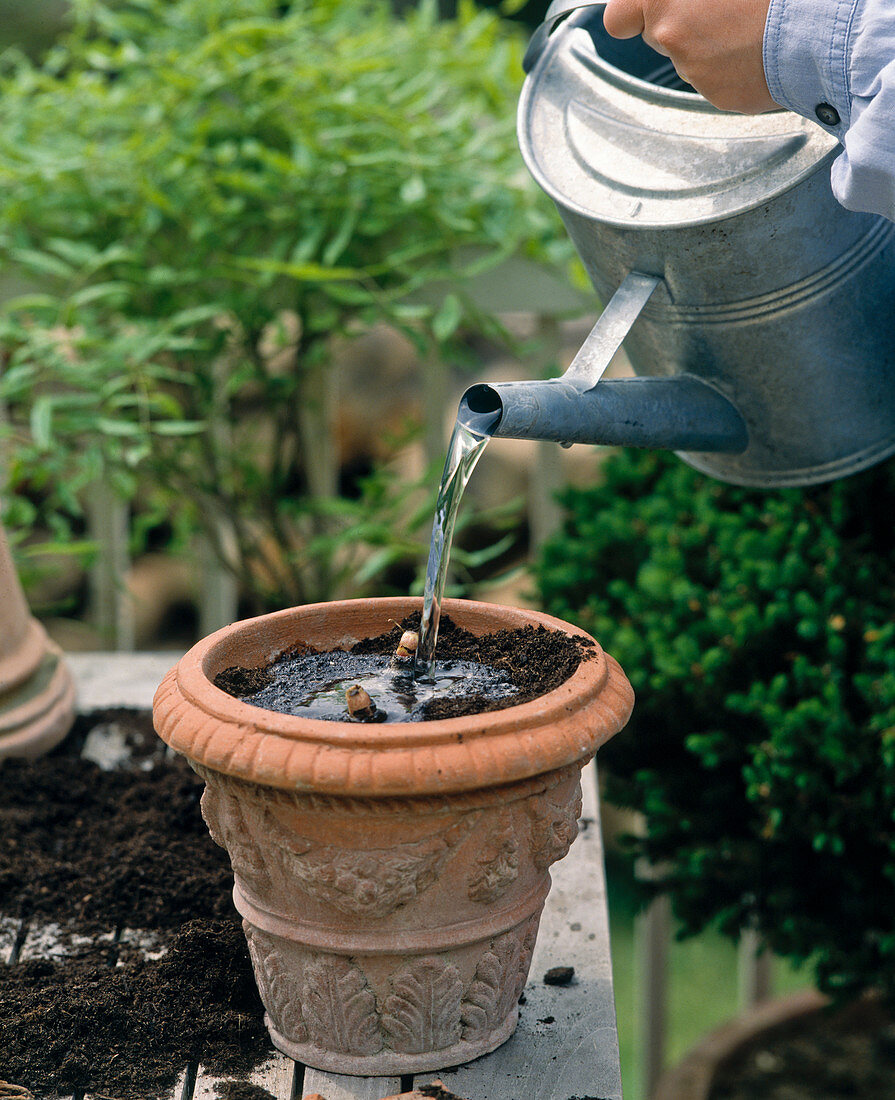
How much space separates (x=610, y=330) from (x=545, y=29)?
45cm

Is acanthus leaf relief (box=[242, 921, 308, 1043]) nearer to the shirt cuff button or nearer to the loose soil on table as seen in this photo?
the loose soil on table

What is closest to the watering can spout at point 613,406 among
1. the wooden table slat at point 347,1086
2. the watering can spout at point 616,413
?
the watering can spout at point 616,413

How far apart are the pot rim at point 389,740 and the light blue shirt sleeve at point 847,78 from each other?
22.4 inches

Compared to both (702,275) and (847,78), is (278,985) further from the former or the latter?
(847,78)

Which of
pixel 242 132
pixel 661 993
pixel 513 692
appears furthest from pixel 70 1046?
pixel 242 132

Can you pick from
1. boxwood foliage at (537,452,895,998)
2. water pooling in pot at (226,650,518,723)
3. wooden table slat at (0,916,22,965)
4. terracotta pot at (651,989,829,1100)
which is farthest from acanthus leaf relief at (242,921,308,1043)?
terracotta pot at (651,989,829,1100)

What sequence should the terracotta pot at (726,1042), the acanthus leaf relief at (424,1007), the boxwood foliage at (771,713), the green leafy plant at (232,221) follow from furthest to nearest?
the terracotta pot at (726,1042) → the green leafy plant at (232,221) → the boxwood foliage at (771,713) → the acanthus leaf relief at (424,1007)

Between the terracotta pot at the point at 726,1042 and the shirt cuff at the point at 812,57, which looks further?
the terracotta pot at the point at 726,1042

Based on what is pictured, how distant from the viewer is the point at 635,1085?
3.02 meters

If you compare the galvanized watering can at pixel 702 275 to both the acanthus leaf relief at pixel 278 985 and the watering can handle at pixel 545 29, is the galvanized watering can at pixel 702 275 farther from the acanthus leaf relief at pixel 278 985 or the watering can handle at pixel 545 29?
the acanthus leaf relief at pixel 278 985

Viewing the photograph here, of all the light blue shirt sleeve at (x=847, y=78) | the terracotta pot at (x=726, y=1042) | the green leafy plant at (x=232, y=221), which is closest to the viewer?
the light blue shirt sleeve at (x=847, y=78)

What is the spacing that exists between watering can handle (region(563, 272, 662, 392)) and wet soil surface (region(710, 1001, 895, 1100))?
2015mm

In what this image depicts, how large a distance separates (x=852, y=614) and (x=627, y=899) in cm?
198

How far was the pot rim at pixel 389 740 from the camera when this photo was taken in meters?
1.01
